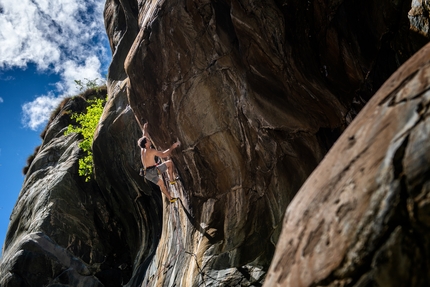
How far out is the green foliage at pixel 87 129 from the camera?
18453 millimetres

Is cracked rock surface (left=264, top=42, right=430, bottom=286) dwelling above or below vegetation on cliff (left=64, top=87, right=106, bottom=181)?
below

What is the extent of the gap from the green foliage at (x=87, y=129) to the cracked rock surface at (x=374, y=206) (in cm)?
1539

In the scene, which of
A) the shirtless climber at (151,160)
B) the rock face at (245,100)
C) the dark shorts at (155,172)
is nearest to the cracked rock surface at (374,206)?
the rock face at (245,100)

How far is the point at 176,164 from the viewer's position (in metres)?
11.4

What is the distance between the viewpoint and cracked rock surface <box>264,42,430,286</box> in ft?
11.1

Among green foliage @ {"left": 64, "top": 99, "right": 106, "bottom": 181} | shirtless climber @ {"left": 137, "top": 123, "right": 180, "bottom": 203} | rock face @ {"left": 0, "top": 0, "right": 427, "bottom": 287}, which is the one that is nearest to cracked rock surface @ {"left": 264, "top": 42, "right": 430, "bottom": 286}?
rock face @ {"left": 0, "top": 0, "right": 427, "bottom": 287}

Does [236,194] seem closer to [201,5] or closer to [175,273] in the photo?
[175,273]

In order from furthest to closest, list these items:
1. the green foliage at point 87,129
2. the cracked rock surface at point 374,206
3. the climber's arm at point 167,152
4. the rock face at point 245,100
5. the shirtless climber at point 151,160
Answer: the green foliage at point 87,129 < the shirtless climber at point 151,160 < the climber's arm at point 167,152 < the rock face at point 245,100 < the cracked rock surface at point 374,206

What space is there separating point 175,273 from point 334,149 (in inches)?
297

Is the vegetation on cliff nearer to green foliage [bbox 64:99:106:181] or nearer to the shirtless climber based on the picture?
green foliage [bbox 64:99:106:181]

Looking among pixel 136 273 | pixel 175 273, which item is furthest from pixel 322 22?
pixel 136 273

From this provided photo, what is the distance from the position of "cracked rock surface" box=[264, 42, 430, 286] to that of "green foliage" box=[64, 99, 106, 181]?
50.5 ft

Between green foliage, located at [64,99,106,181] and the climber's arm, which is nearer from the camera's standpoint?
the climber's arm

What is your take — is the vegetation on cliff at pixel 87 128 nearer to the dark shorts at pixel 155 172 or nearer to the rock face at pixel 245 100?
the dark shorts at pixel 155 172
